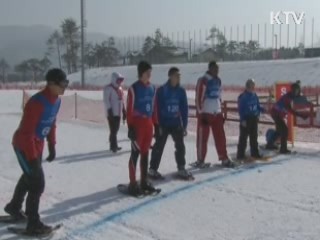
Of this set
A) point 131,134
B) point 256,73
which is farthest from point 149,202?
point 256,73

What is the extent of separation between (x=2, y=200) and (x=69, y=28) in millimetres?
82465

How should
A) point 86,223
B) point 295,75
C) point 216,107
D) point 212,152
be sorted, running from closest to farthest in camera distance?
1. point 86,223
2. point 216,107
3. point 212,152
4. point 295,75

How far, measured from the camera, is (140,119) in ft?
22.2

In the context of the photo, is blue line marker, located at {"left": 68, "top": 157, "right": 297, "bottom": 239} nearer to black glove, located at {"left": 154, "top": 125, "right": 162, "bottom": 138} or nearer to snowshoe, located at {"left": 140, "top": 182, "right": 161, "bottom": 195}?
snowshoe, located at {"left": 140, "top": 182, "right": 161, "bottom": 195}

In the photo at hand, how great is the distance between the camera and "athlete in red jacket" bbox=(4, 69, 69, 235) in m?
5.08

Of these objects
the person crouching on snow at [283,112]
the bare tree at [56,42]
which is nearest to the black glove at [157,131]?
the person crouching on snow at [283,112]

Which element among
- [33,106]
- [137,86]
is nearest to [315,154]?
[137,86]

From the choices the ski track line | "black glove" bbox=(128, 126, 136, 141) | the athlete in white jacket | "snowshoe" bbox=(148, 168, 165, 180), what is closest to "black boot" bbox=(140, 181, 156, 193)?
the ski track line

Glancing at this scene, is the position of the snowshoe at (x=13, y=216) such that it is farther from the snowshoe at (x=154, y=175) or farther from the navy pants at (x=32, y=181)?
the snowshoe at (x=154, y=175)

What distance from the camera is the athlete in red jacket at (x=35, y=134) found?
16.7 feet

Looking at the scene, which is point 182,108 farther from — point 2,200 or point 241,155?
point 2,200

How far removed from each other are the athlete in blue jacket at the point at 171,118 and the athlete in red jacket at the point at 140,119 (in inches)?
32.1

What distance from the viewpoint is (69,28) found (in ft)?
284

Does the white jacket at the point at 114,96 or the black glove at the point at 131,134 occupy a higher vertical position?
the white jacket at the point at 114,96
